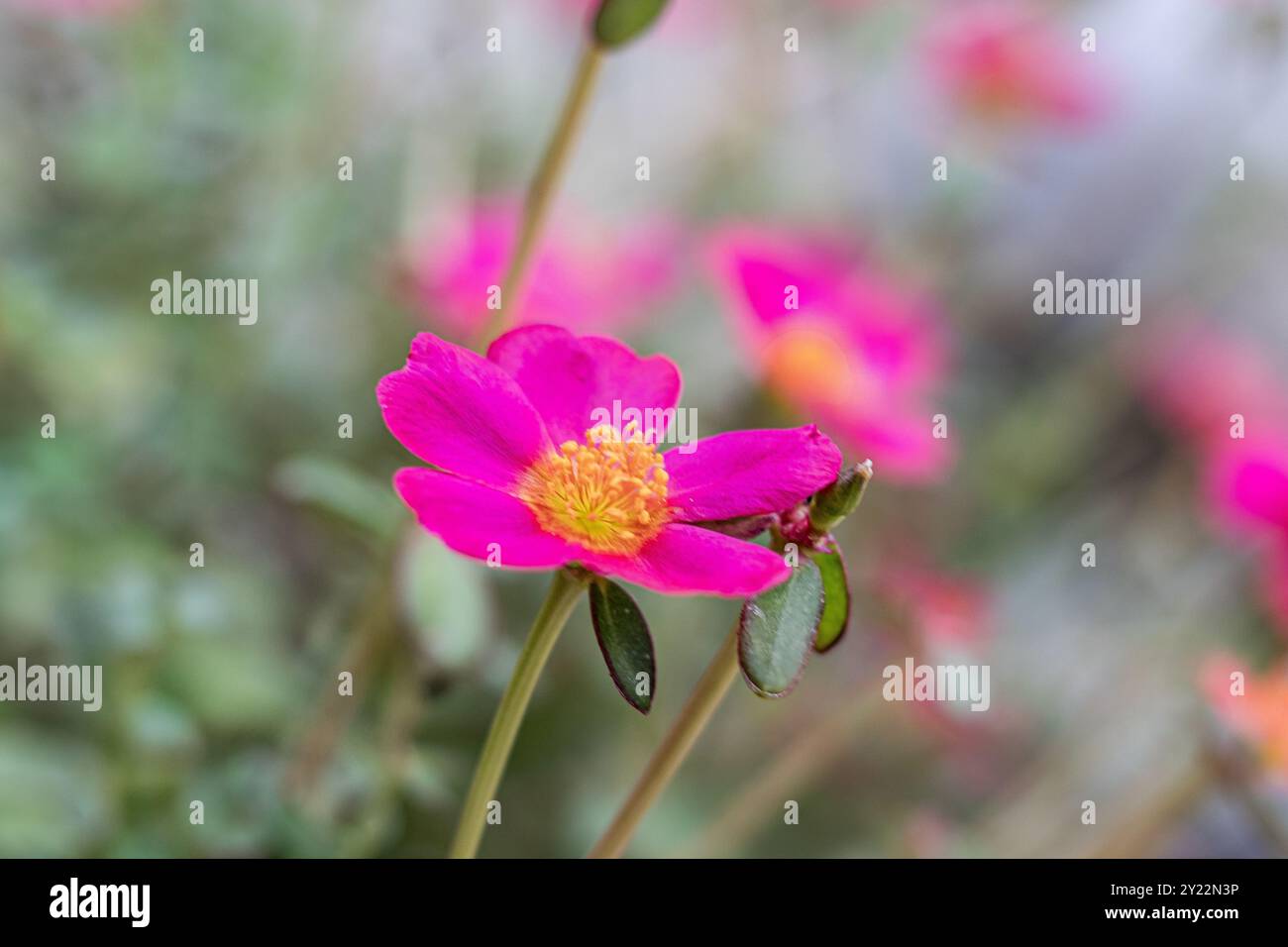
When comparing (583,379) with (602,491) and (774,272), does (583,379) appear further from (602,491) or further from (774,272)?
(774,272)

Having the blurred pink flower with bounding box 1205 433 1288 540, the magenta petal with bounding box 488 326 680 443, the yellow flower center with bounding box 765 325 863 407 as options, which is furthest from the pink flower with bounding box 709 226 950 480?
the magenta petal with bounding box 488 326 680 443

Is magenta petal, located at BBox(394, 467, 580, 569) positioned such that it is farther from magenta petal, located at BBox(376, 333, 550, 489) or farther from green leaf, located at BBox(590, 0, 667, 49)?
green leaf, located at BBox(590, 0, 667, 49)

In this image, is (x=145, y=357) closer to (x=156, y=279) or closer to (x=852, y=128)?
(x=156, y=279)

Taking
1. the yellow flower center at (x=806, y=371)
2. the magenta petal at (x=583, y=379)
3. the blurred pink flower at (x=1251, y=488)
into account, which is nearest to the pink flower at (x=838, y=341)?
the yellow flower center at (x=806, y=371)

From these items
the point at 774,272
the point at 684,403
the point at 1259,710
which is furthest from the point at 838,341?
the point at 1259,710

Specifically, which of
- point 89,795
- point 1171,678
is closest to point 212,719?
point 89,795

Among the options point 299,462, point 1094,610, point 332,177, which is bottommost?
point 1094,610
